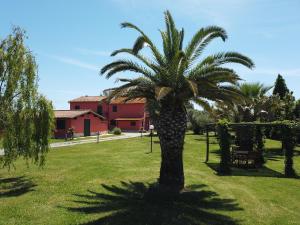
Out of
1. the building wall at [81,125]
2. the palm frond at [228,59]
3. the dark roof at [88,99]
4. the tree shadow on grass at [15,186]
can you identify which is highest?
the dark roof at [88,99]

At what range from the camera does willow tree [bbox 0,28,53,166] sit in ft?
43.8

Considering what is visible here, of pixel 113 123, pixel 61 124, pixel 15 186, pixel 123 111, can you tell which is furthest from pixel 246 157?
pixel 113 123

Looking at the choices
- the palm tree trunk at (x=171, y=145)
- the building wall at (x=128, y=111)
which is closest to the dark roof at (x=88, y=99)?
the building wall at (x=128, y=111)

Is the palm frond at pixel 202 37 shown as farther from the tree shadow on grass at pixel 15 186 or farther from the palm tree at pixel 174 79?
the tree shadow on grass at pixel 15 186

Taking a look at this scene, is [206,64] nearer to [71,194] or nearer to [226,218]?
[226,218]

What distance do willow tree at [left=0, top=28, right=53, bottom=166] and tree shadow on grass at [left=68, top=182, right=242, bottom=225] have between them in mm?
3552

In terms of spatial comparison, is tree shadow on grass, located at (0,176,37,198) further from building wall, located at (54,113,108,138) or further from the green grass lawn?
building wall, located at (54,113,108,138)

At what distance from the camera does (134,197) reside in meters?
12.1

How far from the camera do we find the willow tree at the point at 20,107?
13.3 m

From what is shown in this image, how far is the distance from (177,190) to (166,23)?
665 cm

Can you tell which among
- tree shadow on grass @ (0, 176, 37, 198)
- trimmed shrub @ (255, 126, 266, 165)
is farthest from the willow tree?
trimmed shrub @ (255, 126, 266, 165)

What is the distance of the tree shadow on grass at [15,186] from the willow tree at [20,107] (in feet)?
3.11

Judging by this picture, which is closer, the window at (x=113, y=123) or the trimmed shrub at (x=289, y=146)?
the trimmed shrub at (x=289, y=146)

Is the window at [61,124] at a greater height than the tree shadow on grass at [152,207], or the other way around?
the window at [61,124]
